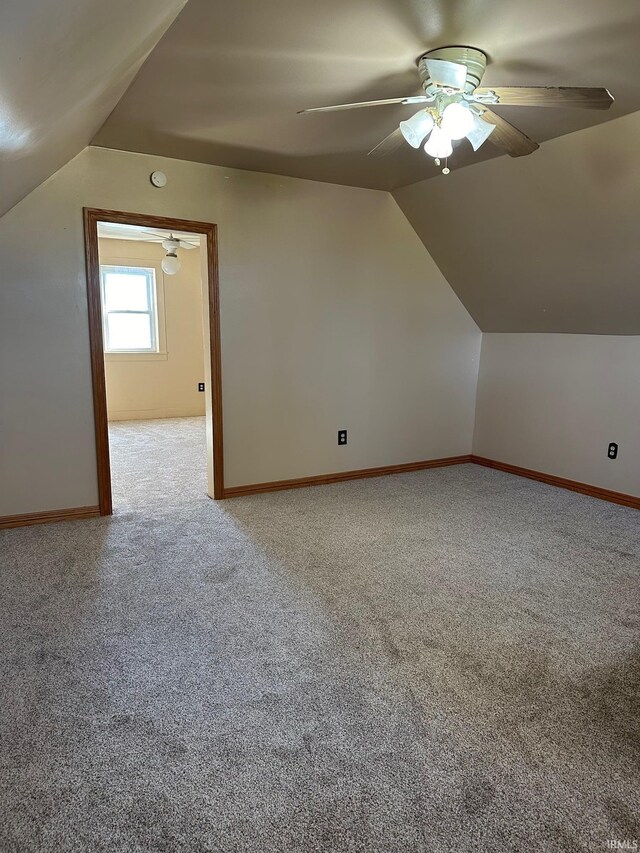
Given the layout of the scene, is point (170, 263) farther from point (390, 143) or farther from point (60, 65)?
point (60, 65)

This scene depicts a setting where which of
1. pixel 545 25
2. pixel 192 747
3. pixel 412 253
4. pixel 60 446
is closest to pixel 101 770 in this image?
pixel 192 747

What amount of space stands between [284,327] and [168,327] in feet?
12.7

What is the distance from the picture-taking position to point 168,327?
7246mm

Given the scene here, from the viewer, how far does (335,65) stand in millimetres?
2080

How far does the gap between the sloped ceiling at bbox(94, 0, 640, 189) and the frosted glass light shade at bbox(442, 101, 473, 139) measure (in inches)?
8.8

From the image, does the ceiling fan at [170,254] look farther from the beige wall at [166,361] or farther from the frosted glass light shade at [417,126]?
the frosted glass light shade at [417,126]

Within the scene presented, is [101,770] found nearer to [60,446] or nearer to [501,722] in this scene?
[501,722]

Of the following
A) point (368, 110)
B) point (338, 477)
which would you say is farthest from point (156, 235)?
point (368, 110)

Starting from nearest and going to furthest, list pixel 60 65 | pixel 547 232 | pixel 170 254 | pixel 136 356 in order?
pixel 60 65
pixel 547 232
pixel 170 254
pixel 136 356

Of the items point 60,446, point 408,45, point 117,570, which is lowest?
point 117,570

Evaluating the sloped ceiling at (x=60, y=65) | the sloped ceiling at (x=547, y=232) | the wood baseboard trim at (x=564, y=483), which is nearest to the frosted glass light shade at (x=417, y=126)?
the sloped ceiling at (x=60, y=65)

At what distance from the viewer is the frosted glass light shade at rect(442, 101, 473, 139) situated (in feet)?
6.45

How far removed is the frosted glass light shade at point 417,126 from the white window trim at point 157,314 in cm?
556

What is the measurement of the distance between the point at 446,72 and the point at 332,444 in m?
2.83
